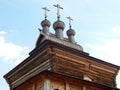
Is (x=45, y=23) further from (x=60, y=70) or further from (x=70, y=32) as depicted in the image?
(x=60, y=70)

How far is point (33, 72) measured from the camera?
27484mm

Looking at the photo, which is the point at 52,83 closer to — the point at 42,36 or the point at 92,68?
the point at 92,68

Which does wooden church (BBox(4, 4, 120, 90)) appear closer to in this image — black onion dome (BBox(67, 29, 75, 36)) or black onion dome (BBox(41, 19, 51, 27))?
black onion dome (BBox(41, 19, 51, 27))

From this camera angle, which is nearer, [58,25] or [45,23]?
[58,25]

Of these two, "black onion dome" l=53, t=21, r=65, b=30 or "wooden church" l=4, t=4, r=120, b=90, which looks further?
"black onion dome" l=53, t=21, r=65, b=30

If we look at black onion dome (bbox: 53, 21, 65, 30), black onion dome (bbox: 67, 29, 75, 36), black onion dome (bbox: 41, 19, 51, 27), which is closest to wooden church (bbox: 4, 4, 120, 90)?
black onion dome (bbox: 53, 21, 65, 30)

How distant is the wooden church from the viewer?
2408cm

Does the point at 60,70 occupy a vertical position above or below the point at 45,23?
below

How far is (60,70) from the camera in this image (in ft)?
84.2

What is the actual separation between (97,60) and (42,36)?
534 cm

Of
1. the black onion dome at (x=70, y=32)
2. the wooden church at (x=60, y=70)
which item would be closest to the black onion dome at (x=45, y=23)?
the wooden church at (x=60, y=70)

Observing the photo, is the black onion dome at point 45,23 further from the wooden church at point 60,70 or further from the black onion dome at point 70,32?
the black onion dome at point 70,32

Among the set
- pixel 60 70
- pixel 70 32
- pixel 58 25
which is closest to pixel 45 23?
pixel 58 25

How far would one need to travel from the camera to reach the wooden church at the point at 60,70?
A: 24.1 m
